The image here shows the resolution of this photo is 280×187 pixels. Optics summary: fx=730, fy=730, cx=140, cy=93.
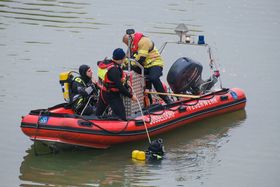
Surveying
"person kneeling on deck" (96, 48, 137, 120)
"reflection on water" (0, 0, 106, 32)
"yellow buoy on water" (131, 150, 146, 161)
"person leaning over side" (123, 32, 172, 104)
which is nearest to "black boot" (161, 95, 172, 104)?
"person leaning over side" (123, 32, 172, 104)

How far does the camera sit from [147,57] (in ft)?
44.8

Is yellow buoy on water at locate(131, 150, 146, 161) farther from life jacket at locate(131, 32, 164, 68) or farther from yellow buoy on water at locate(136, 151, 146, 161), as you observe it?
life jacket at locate(131, 32, 164, 68)

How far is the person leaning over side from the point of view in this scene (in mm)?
13469

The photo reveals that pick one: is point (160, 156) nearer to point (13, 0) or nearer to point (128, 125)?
point (128, 125)

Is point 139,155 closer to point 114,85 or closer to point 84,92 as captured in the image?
point 114,85

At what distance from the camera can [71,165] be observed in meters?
11.8

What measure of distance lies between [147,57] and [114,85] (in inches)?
65.5

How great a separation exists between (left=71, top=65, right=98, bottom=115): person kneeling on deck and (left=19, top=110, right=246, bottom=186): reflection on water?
79 cm

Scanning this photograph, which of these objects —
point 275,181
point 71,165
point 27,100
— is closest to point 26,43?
point 27,100

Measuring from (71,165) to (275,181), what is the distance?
3311mm

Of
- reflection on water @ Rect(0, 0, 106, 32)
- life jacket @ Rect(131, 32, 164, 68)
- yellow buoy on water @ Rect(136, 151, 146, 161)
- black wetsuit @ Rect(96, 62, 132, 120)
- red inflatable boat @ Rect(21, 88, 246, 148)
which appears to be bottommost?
yellow buoy on water @ Rect(136, 151, 146, 161)

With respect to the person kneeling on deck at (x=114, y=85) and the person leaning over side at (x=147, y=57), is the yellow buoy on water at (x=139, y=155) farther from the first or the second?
the person leaning over side at (x=147, y=57)

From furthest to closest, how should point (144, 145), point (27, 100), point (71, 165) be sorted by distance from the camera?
1. point (27, 100)
2. point (144, 145)
3. point (71, 165)

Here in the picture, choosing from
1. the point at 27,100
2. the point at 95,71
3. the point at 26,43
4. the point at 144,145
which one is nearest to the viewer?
the point at 144,145
